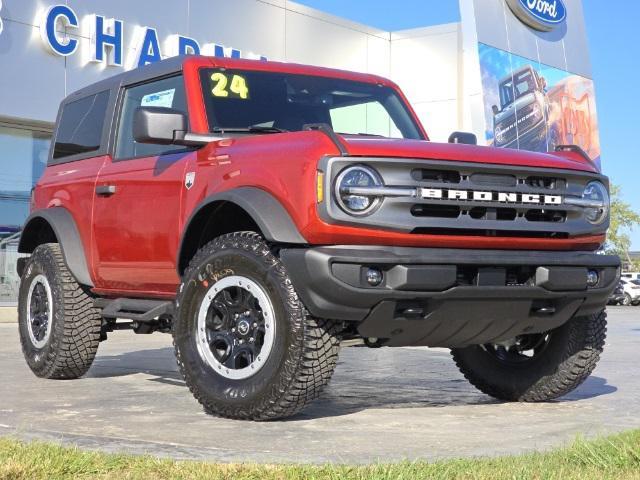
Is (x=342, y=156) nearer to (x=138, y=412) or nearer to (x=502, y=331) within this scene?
(x=502, y=331)

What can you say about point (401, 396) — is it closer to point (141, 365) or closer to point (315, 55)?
point (141, 365)

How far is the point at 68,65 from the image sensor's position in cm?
2053

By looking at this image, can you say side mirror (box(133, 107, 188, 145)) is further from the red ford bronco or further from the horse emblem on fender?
the horse emblem on fender

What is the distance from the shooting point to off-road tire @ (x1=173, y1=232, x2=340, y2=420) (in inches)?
192

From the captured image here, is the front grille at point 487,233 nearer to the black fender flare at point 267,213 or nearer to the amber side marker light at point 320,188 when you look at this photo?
the amber side marker light at point 320,188

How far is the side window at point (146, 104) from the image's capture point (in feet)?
20.5

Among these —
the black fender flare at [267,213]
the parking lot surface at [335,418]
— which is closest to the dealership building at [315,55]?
the parking lot surface at [335,418]

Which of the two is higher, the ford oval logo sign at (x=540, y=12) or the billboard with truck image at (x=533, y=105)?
the ford oval logo sign at (x=540, y=12)

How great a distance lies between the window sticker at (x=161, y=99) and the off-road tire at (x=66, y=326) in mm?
1297

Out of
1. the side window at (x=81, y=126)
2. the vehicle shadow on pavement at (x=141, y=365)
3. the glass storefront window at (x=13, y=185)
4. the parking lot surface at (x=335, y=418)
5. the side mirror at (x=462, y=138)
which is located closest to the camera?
the parking lot surface at (x=335, y=418)

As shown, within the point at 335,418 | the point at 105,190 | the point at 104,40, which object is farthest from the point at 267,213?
the point at 104,40

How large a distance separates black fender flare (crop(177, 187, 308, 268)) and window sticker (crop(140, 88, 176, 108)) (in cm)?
134

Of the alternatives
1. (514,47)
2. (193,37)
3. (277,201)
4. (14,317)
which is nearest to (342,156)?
(277,201)

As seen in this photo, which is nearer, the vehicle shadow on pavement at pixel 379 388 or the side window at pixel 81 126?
the vehicle shadow on pavement at pixel 379 388
